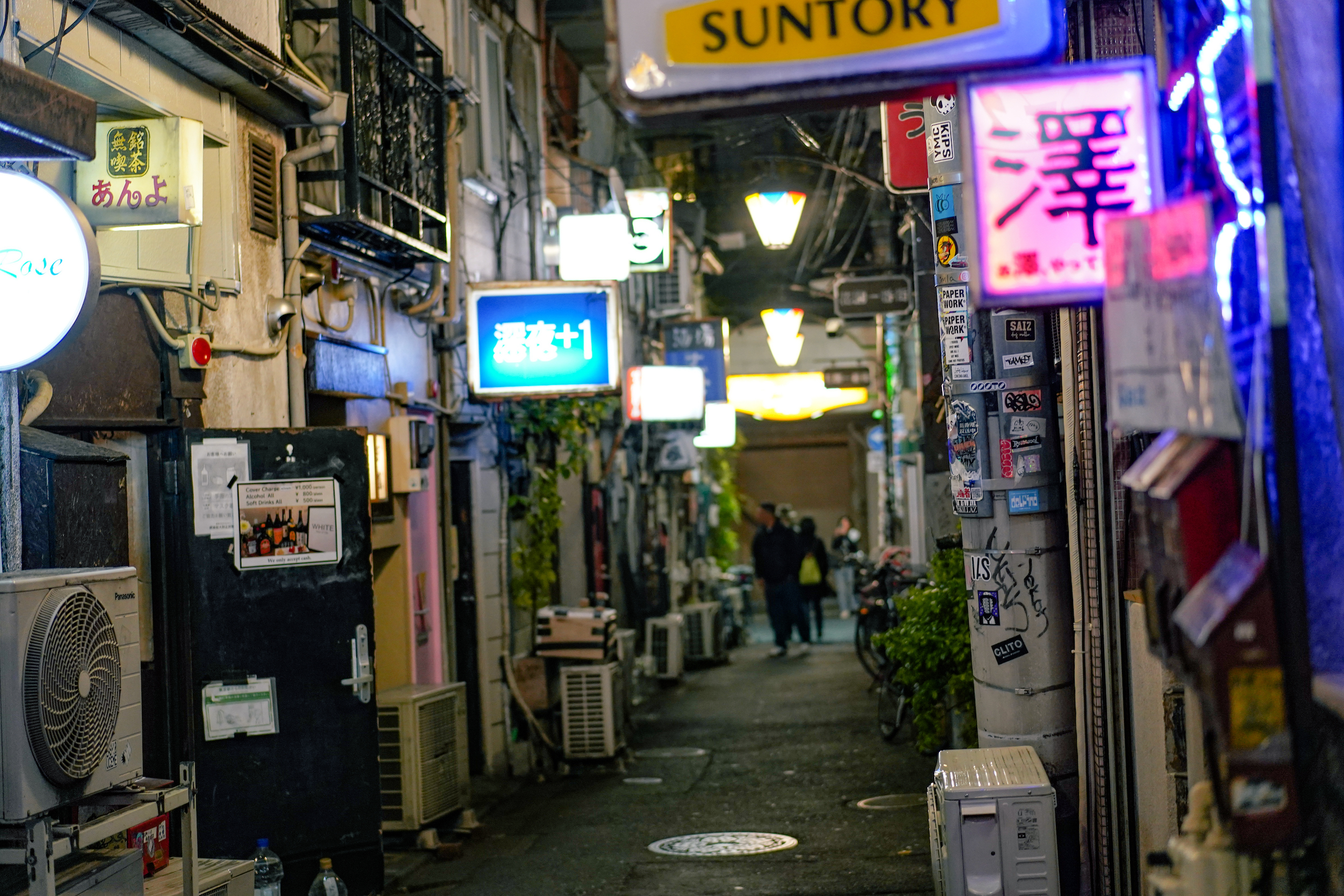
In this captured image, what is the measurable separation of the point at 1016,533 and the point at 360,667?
426 centimetres

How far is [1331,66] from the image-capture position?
12.1 ft

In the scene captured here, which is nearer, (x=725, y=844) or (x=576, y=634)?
(x=725, y=844)

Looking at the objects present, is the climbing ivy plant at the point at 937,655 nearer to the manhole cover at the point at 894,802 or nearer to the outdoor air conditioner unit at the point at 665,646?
the manhole cover at the point at 894,802

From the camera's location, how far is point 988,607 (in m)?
8.23

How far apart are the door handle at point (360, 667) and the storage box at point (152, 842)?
1.95 metres

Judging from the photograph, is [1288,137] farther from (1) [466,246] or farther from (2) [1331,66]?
(1) [466,246]

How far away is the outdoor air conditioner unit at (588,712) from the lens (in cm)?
1390

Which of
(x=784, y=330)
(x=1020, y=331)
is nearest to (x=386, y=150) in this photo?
(x=1020, y=331)

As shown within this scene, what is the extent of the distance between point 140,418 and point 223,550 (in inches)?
38.2

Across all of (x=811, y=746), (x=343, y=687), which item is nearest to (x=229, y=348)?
(x=343, y=687)

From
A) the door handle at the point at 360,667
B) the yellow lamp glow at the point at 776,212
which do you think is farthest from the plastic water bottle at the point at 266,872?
the yellow lamp glow at the point at 776,212

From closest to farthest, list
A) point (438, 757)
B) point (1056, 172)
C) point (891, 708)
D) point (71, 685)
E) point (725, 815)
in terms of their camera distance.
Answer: point (1056, 172)
point (71, 685)
point (438, 757)
point (725, 815)
point (891, 708)

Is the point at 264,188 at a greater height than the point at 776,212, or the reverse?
the point at 776,212

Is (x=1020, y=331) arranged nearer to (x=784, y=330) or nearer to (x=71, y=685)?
(x=71, y=685)
